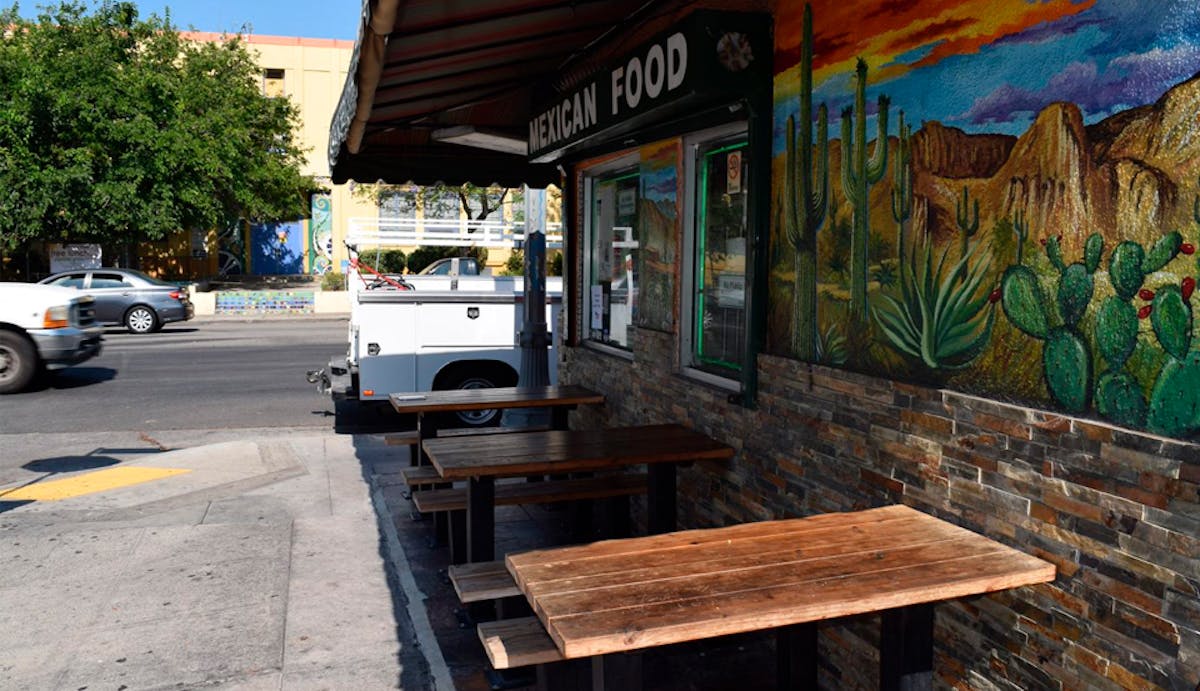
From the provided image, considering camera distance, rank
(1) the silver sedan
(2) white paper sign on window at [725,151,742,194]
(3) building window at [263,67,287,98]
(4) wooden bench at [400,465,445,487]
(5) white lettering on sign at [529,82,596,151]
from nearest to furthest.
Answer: (2) white paper sign on window at [725,151,742,194] < (5) white lettering on sign at [529,82,596,151] < (4) wooden bench at [400,465,445,487] < (1) the silver sedan < (3) building window at [263,67,287,98]

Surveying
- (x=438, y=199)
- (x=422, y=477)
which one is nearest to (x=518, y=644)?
(x=422, y=477)

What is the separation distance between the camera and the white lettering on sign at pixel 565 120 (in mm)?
6098

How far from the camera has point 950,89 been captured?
344 centimetres

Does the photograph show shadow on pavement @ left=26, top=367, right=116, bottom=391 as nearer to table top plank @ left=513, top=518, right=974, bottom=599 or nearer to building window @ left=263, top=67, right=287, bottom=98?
table top plank @ left=513, top=518, right=974, bottom=599

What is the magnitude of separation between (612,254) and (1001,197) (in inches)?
181

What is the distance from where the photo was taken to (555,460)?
4.80 meters

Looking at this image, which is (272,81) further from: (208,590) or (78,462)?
(208,590)

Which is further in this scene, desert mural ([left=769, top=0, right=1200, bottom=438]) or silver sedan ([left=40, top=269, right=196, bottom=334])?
silver sedan ([left=40, top=269, right=196, bottom=334])

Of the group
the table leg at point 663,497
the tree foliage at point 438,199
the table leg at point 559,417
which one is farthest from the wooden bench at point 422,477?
the tree foliage at point 438,199

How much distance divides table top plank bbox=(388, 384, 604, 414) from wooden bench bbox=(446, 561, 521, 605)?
230 centimetres

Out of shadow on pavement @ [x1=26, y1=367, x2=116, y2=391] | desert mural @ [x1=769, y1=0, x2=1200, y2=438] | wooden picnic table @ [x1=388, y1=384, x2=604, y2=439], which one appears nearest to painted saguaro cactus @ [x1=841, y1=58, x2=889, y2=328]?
desert mural @ [x1=769, y1=0, x2=1200, y2=438]

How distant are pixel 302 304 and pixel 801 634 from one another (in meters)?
27.3

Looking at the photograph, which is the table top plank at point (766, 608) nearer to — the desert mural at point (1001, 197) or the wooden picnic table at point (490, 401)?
the desert mural at point (1001, 197)

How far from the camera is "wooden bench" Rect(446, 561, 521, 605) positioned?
397 cm
